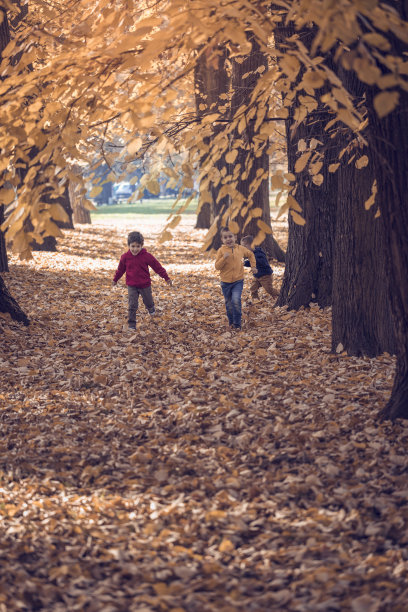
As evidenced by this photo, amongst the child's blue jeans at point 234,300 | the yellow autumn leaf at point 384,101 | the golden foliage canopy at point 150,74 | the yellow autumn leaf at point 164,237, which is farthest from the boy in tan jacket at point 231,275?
the yellow autumn leaf at point 384,101

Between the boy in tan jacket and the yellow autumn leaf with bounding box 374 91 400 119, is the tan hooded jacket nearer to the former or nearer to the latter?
the boy in tan jacket

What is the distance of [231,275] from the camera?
9547mm

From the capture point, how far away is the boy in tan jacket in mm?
9477

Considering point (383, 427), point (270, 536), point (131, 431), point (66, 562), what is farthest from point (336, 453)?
point (66, 562)

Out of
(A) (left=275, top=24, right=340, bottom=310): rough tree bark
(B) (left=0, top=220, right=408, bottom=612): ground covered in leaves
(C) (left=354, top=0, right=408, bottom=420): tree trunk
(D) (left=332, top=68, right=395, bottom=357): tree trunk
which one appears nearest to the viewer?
(B) (left=0, top=220, right=408, bottom=612): ground covered in leaves

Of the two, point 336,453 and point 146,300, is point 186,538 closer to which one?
point 336,453

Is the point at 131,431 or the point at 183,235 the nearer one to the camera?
the point at 131,431

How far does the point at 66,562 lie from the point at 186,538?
29.2 inches

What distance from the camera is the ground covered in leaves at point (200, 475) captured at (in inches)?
145

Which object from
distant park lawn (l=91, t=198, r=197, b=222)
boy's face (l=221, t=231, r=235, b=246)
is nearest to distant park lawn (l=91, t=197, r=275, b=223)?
distant park lawn (l=91, t=198, r=197, b=222)

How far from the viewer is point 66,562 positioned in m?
3.95

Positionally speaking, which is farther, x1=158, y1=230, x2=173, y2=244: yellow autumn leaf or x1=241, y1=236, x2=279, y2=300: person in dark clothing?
x1=241, y1=236, x2=279, y2=300: person in dark clothing

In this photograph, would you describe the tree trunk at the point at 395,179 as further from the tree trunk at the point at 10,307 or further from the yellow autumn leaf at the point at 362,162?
the tree trunk at the point at 10,307

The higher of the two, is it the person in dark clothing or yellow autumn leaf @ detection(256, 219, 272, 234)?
yellow autumn leaf @ detection(256, 219, 272, 234)
